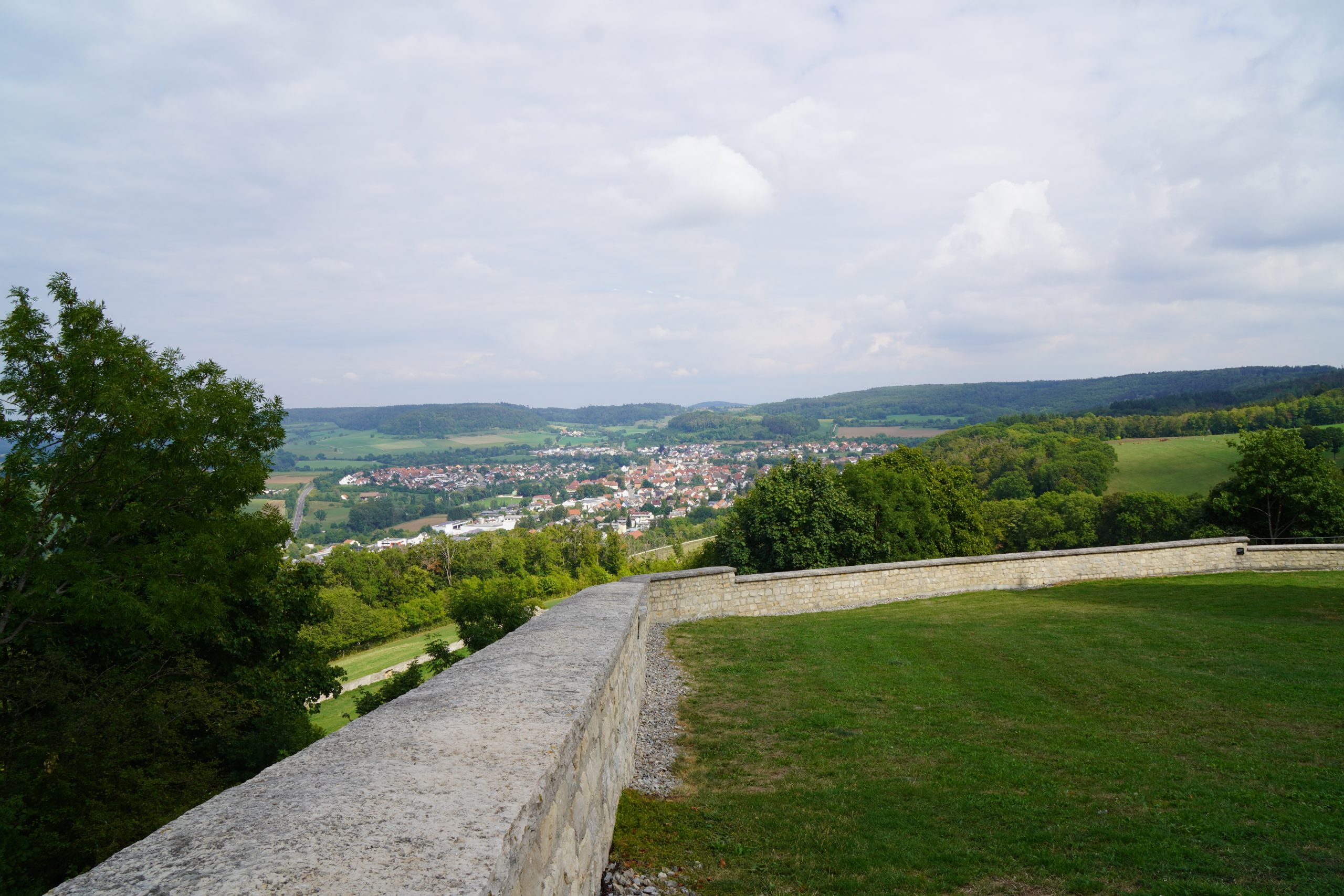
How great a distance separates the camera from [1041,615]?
1369cm

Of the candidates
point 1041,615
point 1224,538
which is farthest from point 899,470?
point 1041,615

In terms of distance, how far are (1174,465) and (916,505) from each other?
200ft

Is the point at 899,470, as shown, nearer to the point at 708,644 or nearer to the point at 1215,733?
the point at 708,644

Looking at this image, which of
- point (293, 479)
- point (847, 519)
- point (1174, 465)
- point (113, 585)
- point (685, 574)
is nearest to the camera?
point (113, 585)

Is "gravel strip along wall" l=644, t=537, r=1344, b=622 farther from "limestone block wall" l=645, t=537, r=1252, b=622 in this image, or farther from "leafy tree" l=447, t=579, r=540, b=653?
"leafy tree" l=447, t=579, r=540, b=653

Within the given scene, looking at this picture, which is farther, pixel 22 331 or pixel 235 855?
pixel 22 331

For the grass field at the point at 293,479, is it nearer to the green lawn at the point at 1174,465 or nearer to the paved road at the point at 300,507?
the paved road at the point at 300,507

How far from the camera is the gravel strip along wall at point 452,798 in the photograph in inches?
72.6

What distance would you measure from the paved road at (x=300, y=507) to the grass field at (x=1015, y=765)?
315 feet

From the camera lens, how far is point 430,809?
225 centimetres

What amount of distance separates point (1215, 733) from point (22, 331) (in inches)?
718

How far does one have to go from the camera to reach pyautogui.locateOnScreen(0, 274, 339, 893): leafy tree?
10.1 meters

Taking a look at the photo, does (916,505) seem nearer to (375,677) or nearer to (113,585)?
(113,585)

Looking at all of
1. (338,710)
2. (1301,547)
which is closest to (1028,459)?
(1301,547)
